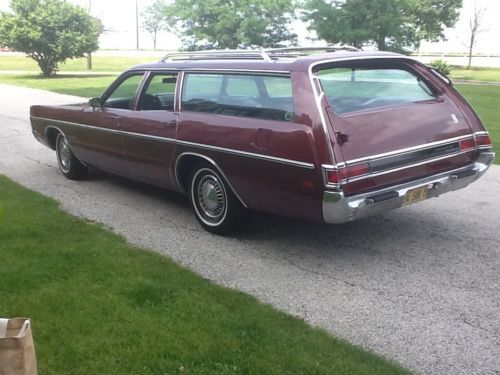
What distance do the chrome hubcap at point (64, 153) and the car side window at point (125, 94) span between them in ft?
3.80

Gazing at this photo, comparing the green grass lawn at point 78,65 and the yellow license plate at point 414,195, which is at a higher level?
the green grass lawn at point 78,65

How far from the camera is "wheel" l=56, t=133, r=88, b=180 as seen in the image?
7660mm

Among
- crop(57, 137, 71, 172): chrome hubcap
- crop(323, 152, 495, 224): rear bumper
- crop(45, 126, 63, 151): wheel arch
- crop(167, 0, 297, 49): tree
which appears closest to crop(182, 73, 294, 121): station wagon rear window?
crop(323, 152, 495, 224): rear bumper

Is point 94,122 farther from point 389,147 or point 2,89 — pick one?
point 2,89

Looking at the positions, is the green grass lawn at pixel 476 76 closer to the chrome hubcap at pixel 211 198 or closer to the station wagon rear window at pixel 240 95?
the station wagon rear window at pixel 240 95

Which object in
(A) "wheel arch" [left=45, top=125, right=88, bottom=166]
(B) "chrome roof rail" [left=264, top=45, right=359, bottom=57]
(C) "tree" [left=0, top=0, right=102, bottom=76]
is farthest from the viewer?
(C) "tree" [left=0, top=0, right=102, bottom=76]

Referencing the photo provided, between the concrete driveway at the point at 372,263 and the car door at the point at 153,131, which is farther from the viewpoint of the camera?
the car door at the point at 153,131

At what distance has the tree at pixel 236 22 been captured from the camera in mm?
36719

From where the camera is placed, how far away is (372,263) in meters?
4.77

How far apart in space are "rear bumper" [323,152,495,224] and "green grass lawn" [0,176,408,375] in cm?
90

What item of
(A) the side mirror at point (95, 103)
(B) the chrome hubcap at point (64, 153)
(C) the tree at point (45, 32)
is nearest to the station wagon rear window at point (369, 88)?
(A) the side mirror at point (95, 103)

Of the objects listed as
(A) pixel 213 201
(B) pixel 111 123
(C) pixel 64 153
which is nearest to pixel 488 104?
(C) pixel 64 153

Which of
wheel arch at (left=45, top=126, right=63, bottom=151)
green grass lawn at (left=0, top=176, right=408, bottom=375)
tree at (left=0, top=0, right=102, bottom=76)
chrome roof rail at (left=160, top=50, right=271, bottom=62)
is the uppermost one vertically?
tree at (left=0, top=0, right=102, bottom=76)

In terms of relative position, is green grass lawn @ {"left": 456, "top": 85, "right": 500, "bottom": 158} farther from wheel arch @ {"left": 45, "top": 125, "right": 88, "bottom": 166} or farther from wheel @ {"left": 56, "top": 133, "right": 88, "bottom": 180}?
wheel arch @ {"left": 45, "top": 125, "right": 88, "bottom": 166}
